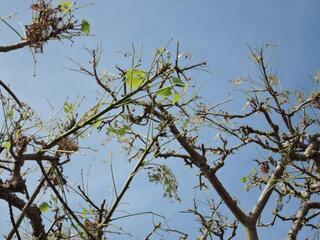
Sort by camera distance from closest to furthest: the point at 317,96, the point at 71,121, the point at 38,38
A: the point at 71,121 < the point at 38,38 < the point at 317,96

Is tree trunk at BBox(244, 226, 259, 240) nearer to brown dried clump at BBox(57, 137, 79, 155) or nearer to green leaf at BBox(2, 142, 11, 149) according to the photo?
brown dried clump at BBox(57, 137, 79, 155)

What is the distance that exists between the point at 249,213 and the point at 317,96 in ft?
6.85

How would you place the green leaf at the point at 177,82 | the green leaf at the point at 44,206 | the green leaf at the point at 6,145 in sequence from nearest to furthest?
the green leaf at the point at 177,82
the green leaf at the point at 6,145
the green leaf at the point at 44,206

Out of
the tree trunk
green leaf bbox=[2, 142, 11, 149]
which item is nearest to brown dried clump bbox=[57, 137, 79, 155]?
green leaf bbox=[2, 142, 11, 149]

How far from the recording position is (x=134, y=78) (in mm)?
2422

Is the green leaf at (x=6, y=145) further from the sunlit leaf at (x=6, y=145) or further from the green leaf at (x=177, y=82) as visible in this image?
the green leaf at (x=177, y=82)

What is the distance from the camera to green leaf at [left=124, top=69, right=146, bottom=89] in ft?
7.86

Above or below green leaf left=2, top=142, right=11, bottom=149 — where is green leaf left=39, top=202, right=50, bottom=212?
above

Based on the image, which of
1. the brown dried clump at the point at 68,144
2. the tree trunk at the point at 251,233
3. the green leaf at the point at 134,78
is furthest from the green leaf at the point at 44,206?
the tree trunk at the point at 251,233

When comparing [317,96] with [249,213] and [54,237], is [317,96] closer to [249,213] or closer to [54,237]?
[249,213]

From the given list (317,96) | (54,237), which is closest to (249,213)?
(317,96)

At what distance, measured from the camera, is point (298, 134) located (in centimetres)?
652

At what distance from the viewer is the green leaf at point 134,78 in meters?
2.40

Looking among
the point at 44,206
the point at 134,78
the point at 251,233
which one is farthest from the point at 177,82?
the point at 251,233
